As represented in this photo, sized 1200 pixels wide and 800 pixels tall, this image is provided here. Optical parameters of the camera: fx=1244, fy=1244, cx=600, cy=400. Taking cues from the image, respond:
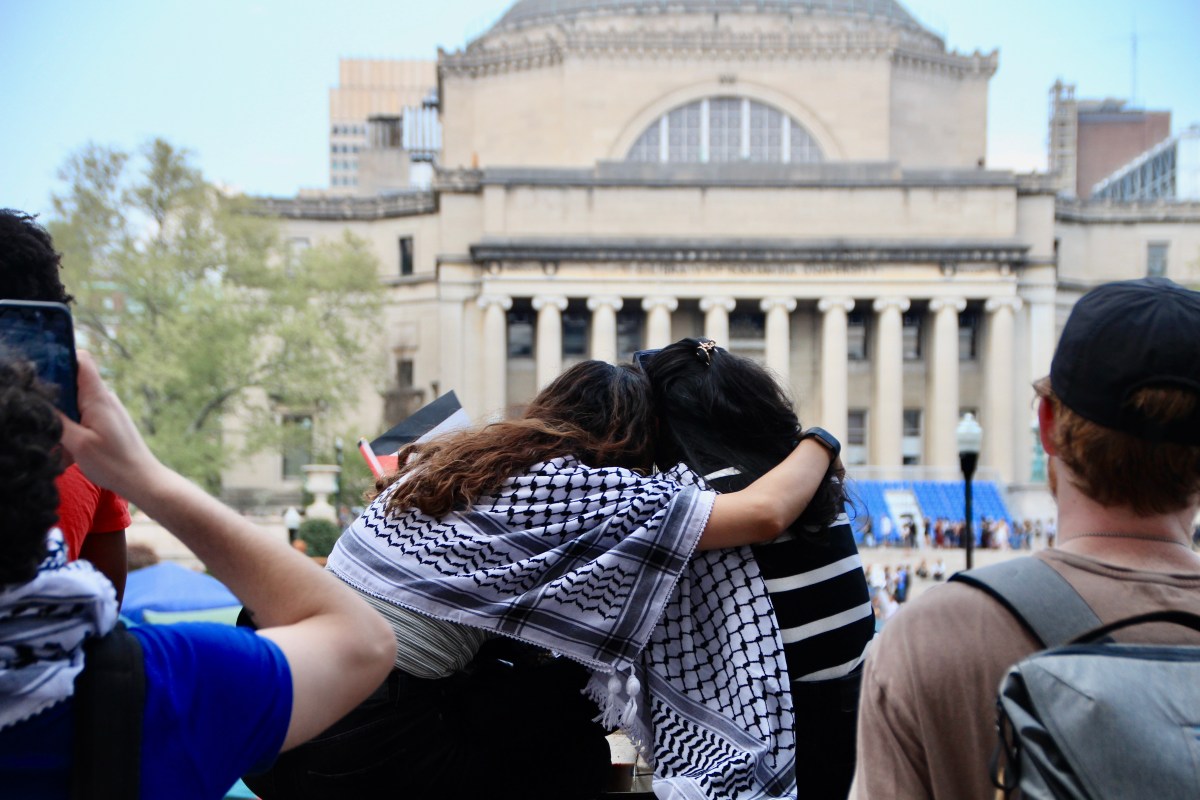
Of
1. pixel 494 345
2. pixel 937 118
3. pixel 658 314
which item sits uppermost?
pixel 937 118

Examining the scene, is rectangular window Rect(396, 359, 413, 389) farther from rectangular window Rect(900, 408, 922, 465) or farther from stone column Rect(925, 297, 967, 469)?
stone column Rect(925, 297, 967, 469)

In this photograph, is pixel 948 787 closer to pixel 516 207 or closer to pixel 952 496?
pixel 952 496

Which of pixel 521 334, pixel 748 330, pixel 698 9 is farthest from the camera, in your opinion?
pixel 698 9

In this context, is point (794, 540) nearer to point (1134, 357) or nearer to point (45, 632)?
point (1134, 357)

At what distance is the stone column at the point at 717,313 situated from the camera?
53688 millimetres

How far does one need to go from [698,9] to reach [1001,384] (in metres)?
24.7

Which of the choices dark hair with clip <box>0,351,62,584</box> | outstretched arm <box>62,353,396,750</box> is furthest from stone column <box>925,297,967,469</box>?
dark hair with clip <box>0,351,62,584</box>

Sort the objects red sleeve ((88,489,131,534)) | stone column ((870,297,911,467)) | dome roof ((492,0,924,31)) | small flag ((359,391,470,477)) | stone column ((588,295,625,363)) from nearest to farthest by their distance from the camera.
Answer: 1. red sleeve ((88,489,131,534))
2. small flag ((359,391,470,477))
3. stone column ((588,295,625,363))
4. stone column ((870,297,911,467))
5. dome roof ((492,0,924,31))

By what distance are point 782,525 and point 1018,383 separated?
55235 millimetres

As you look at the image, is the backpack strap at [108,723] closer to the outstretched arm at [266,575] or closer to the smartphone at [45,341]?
the outstretched arm at [266,575]

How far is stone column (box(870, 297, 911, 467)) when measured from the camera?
5409 centimetres

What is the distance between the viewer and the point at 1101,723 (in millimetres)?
2146

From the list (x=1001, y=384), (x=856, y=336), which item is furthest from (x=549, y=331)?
(x=1001, y=384)

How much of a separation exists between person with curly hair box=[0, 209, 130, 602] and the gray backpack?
260cm
